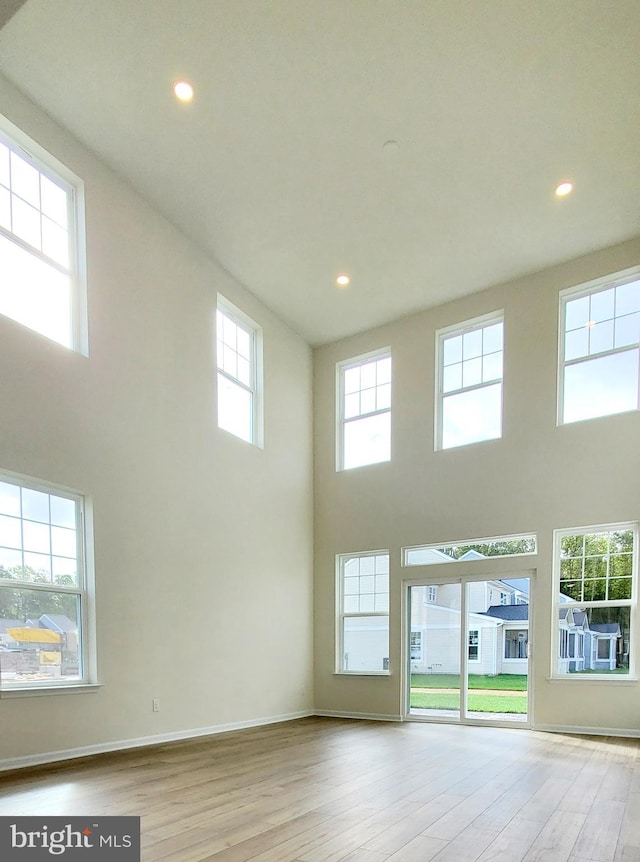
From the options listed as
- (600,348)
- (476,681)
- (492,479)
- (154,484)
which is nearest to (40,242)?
(154,484)

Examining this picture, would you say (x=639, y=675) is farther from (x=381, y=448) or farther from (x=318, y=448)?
(x=318, y=448)

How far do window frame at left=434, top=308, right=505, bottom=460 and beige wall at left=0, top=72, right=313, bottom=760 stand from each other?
2.06 meters

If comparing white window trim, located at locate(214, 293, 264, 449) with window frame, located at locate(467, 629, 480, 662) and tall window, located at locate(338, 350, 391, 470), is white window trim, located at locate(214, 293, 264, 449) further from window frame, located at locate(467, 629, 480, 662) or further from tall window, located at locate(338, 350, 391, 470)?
window frame, located at locate(467, 629, 480, 662)

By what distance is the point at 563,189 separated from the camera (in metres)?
5.83

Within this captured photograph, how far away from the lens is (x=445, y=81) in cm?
470

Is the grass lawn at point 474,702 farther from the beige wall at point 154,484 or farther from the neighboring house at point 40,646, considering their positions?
the neighboring house at point 40,646

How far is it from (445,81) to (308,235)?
226 cm

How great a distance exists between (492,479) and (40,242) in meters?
5.26

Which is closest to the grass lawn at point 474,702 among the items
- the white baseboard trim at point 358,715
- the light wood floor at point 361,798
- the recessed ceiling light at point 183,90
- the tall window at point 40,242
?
the white baseboard trim at point 358,715

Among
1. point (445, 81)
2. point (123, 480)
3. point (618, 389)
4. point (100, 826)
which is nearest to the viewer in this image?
point (100, 826)

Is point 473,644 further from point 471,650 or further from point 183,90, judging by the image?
Result: point 183,90

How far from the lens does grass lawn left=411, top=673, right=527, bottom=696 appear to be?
6.69 metres

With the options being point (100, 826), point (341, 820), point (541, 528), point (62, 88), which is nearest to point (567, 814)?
point (341, 820)

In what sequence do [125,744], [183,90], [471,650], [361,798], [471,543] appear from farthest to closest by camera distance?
[471,543] < [471,650] < [125,744] < [183,90] < [361,798]
